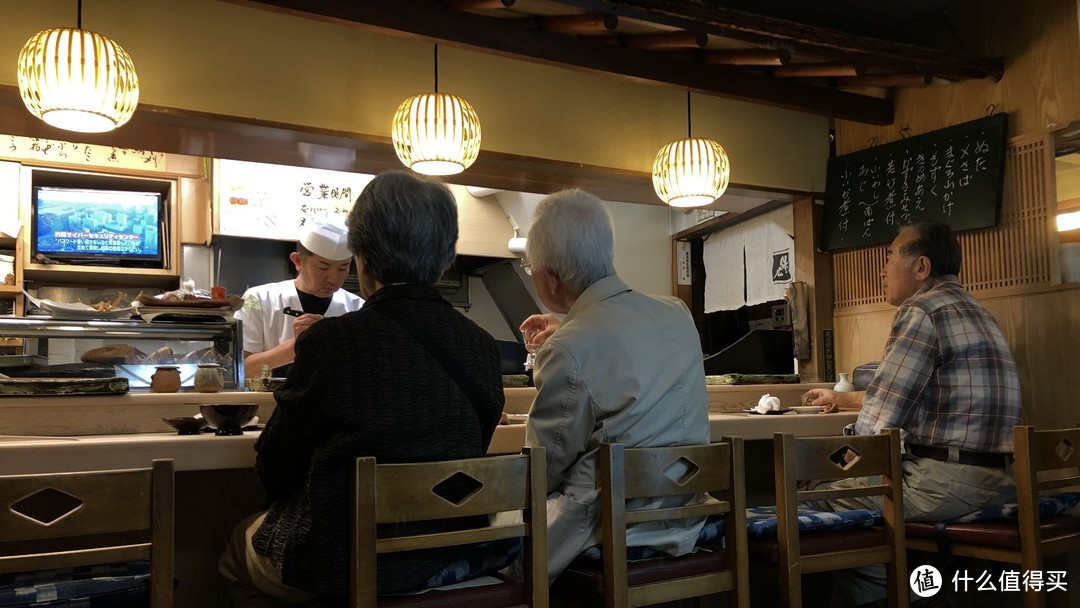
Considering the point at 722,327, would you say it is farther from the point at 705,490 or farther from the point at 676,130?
the point at 705,490

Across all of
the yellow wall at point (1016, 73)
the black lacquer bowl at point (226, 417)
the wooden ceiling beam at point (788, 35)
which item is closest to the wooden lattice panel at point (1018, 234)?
the yellow wall at point (1016, 73)

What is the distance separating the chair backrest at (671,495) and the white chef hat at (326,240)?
2.49 metres

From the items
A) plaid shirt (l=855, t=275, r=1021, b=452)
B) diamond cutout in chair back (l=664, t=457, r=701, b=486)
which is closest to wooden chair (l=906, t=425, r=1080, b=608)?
plaid shirt (l=855, t=275, r=1021, b=452)

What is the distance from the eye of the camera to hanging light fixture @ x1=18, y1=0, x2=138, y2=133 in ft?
9.34

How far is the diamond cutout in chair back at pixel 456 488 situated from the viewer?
1783 millimetres

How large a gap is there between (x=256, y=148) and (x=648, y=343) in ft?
8.33

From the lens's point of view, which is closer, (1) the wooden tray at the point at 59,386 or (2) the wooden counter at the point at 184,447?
(2) the wooden counter at the point at 184,447

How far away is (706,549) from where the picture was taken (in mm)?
2236

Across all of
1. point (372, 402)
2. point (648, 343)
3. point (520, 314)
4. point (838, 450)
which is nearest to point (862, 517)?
point (838, 450)

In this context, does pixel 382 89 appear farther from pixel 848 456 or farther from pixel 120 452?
pixel 848 456

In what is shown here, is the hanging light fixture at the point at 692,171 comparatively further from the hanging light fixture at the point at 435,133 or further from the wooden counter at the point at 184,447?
the wooden counter at the point at 184,447

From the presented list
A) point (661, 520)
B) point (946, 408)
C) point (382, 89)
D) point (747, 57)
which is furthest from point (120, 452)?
point (747, 57)

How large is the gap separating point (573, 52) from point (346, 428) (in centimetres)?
268

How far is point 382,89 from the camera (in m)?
3.96
